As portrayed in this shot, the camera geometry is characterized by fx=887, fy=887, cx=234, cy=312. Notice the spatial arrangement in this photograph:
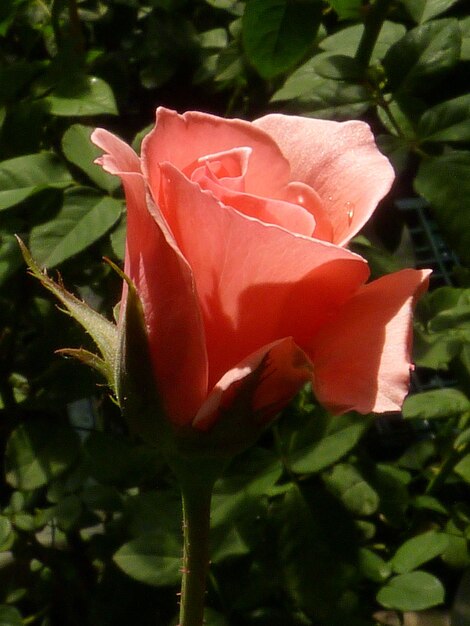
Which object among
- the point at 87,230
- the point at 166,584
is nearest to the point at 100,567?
the point at 166,584

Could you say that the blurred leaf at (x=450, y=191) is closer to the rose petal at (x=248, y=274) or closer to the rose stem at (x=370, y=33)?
the rose stem at (x=370, y=33)

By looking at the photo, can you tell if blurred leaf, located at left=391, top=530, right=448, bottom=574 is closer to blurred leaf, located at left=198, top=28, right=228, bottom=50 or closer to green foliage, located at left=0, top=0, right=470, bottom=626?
green foliage, located at left=0, top=0, right=470, bottom=626

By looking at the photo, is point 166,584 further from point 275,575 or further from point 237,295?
point 237,295

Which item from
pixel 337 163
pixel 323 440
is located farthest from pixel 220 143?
pixel 323 440

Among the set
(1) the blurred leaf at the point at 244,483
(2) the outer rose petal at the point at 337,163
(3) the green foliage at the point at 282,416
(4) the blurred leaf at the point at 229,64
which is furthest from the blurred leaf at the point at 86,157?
(2) the outer rose petal at the point at 337,163

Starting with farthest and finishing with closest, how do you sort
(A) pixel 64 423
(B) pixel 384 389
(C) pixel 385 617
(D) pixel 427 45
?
(C) pixel 385 617
(A) pixel 64 423
(D) pixel 427 45
(B) pixel 384 389

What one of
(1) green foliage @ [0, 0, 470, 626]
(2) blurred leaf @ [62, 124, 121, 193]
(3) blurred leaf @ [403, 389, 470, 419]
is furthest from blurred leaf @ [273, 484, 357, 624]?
(2) blurred leaf @ [62, 124, 121, 193]
